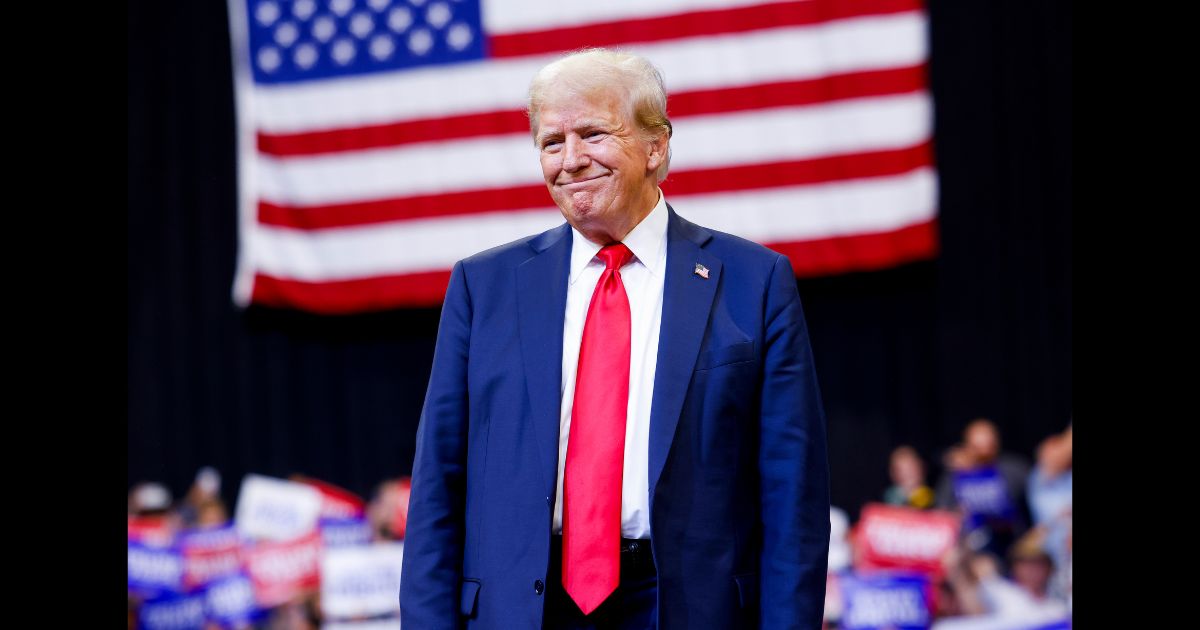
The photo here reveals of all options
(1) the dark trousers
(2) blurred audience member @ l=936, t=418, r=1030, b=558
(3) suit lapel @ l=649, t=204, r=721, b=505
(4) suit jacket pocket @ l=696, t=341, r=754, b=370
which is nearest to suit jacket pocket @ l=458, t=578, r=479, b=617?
(1) the dark trousers

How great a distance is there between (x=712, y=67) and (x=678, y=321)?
367 centimetres

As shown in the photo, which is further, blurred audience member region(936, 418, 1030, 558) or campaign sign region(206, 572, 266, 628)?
campaign sign region(206, 572, 266, 628)

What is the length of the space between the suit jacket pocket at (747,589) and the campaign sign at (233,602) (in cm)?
427

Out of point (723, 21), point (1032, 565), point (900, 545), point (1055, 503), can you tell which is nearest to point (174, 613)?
point (900, 545)

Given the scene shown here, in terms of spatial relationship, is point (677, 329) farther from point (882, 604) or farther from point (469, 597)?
point (882, 604)

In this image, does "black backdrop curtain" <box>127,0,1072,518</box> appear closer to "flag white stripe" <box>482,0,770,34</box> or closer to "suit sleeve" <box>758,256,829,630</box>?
"flag white stripe" <box>482,0,770,34</box>

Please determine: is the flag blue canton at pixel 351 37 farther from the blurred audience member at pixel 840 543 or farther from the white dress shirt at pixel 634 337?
the white dress shirt at pixel 634 337

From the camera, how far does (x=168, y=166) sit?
5.67m

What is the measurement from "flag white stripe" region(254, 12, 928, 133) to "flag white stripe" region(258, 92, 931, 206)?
143mm

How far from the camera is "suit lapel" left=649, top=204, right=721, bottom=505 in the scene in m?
1.52

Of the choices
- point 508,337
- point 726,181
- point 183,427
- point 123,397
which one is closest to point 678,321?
point 508,337

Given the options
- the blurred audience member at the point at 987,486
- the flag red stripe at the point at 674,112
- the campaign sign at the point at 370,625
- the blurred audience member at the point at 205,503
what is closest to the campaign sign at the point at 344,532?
the campaign sign at the point at 370,625

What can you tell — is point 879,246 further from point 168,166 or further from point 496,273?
point 496,273

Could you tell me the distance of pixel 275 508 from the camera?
5527mm
